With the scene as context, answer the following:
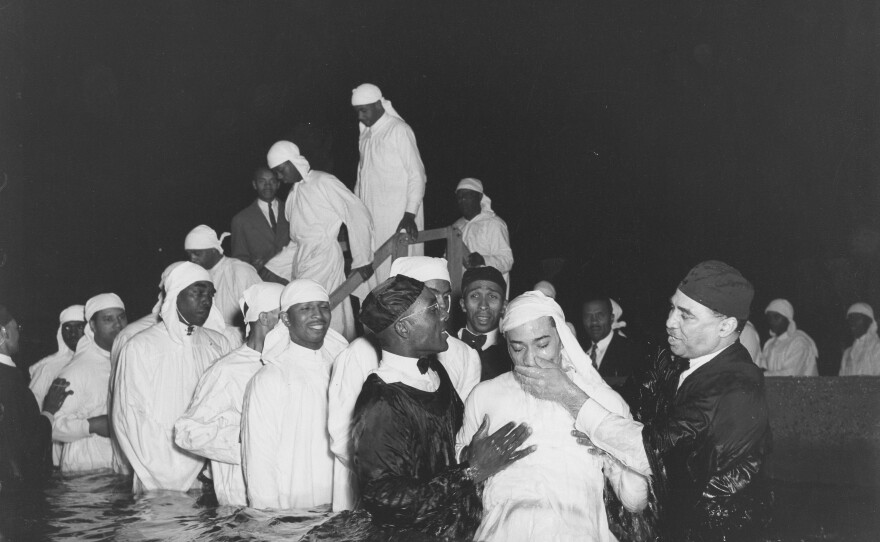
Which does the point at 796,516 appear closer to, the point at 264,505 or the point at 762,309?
the point at 264,505

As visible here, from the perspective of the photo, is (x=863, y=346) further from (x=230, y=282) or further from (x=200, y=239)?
(x=200, y=239)

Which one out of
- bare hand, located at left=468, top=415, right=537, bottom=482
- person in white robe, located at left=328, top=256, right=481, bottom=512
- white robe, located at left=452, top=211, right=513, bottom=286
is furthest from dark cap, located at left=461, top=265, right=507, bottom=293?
white robe, located at left=452, top=211, right=513, bottom=286

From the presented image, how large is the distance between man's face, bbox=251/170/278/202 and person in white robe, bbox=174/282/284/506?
4.50m

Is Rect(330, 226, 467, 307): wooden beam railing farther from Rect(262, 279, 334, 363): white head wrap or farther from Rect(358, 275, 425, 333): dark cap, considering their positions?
Rect(358, 275, 425, 333): dark cap

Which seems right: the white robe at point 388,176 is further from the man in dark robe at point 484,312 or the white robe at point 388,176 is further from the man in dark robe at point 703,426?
the man in dark robe at point 703,426

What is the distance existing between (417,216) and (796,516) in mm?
4810

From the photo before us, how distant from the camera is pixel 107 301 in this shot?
29.9 feet

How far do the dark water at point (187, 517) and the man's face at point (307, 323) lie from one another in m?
1.09

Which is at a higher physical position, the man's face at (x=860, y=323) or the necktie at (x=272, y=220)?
the necktie at (x=272, y=220)

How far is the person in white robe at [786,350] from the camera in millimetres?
12672

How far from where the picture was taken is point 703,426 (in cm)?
381

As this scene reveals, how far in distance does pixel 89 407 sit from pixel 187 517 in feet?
9.97

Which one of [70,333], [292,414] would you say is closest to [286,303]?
[292,414]

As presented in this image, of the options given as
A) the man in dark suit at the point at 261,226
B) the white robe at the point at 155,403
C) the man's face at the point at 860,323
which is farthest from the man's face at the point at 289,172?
the man's face at the point at 860,323
